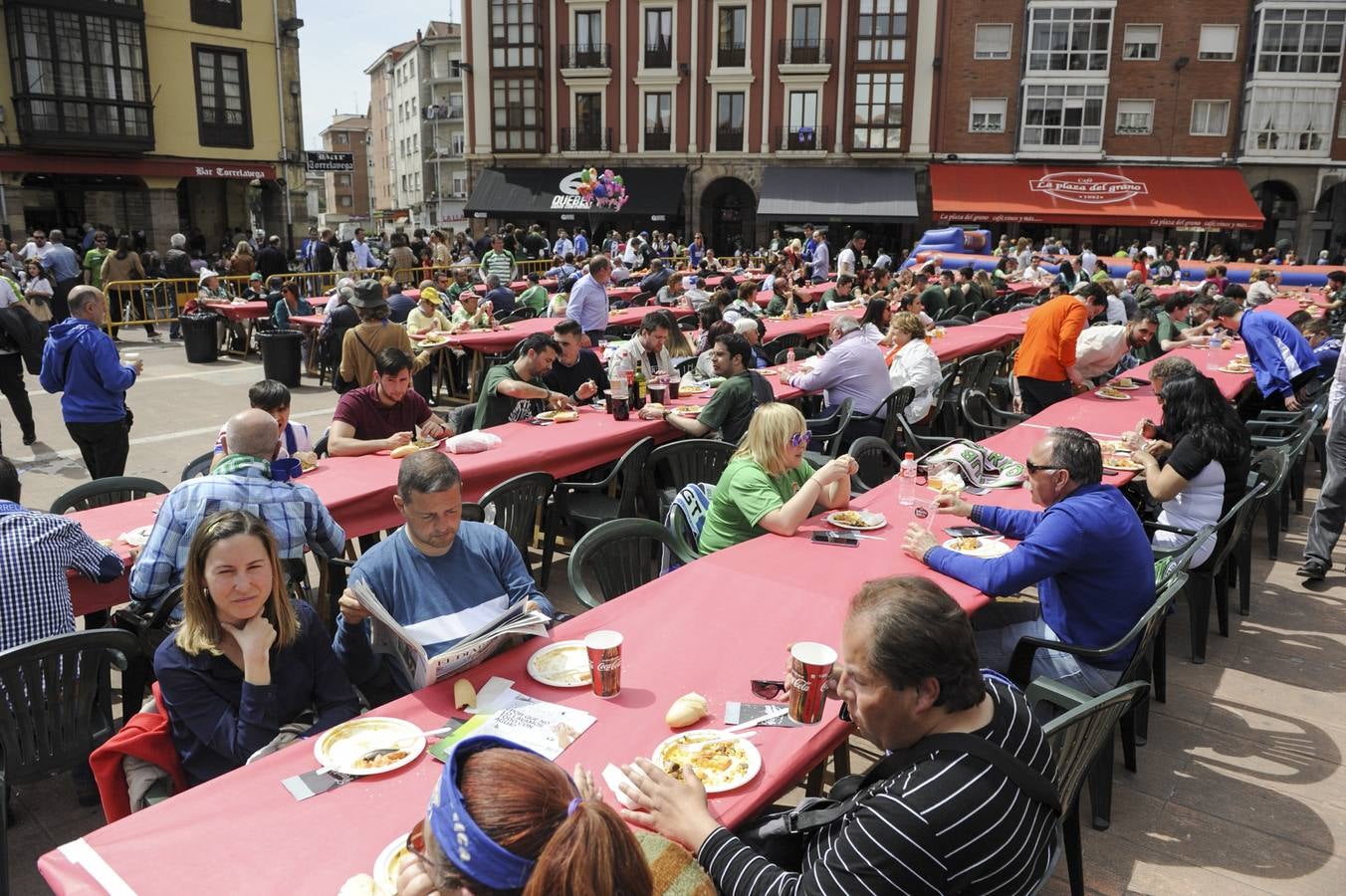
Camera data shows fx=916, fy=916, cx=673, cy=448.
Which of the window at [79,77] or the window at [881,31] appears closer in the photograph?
the window at [79,77]

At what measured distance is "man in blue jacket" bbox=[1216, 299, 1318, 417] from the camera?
7.76 m

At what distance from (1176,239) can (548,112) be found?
24273 mm

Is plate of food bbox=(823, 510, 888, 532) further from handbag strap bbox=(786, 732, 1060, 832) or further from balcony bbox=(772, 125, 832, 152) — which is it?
balcony bbox=(772, 125, 832, 152)

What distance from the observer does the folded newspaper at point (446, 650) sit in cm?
279

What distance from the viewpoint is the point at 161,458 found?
Result: 8859 millimetres

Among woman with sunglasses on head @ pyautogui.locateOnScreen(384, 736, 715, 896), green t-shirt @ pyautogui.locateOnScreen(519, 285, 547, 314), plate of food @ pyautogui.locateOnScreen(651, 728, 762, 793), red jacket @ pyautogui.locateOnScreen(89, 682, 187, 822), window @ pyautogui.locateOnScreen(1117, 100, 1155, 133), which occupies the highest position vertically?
window @ pyautogui.locateOnScreen(1117, 100, 1155, 133)

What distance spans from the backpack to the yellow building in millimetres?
17834

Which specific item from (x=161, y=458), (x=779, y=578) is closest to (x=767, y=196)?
(x=161, y=458)

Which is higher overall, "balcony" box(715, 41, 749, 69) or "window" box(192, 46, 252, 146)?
"balcony" box(715, 41, 749, 69)

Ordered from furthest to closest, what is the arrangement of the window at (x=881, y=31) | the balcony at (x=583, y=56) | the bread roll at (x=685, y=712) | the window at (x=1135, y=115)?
the balcony at (x=583, y=56) < the window at (x=881, y=31) < the window at (x=1135, y=115) < the bread roll at (x=685, y=712)

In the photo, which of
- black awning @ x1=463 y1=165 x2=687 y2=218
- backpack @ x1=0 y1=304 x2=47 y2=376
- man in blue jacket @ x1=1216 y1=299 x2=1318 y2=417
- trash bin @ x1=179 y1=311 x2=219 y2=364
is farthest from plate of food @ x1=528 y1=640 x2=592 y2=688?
black awning @ x1=463 y1=165 x2=687 y2=218

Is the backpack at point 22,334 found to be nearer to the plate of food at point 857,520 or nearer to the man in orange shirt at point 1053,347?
the plate of food at point 857,520

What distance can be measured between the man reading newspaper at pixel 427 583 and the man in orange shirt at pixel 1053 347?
6.10 m

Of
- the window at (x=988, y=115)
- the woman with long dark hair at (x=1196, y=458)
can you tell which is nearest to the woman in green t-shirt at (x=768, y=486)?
the woman with long dark hair at (x=1196, y=458)
